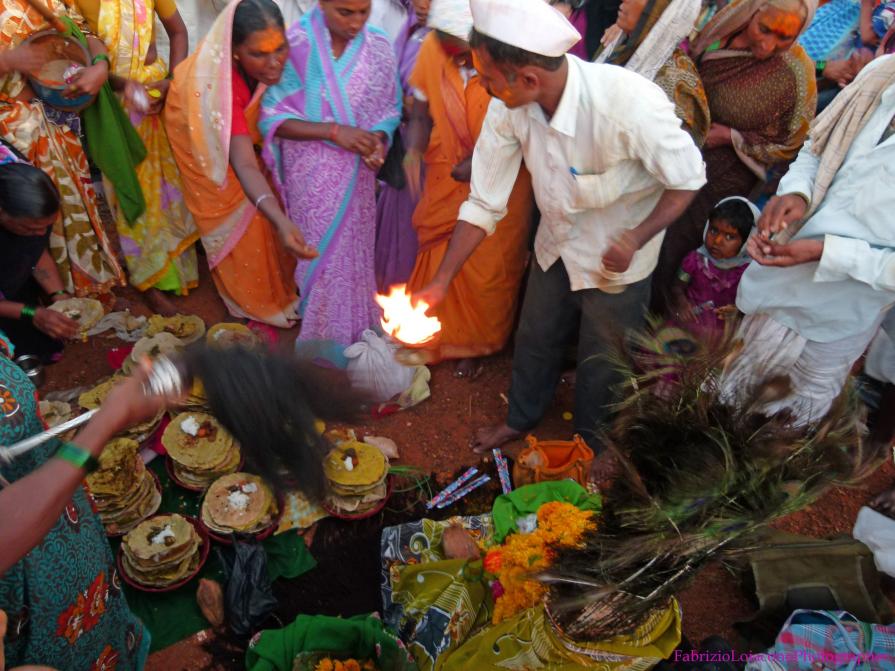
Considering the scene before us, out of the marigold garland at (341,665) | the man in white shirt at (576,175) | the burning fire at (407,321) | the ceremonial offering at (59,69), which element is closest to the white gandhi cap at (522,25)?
the man in white shirt at (576,175)

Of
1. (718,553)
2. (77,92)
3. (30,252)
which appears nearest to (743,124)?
(718,553)

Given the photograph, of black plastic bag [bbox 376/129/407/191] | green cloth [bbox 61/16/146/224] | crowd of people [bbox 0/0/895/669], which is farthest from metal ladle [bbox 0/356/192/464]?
green cloth [bbox 61/16/146/224]

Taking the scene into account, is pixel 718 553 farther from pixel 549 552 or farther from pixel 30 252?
pixel 30 252

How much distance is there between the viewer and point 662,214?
2.76 metres

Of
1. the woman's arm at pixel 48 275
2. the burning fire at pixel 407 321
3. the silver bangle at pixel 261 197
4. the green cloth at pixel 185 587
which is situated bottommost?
the green cloth at pixel 185 587

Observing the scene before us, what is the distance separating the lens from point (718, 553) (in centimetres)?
183

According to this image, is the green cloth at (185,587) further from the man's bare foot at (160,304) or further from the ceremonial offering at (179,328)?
the man's bare foot at (160,304)

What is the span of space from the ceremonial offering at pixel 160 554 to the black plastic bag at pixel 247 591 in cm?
17

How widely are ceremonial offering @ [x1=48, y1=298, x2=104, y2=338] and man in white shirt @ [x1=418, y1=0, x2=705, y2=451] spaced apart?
8.32 feet

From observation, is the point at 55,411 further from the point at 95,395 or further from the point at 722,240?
the point at 722,240

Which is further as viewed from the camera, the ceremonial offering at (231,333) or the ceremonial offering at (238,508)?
the ceremonial offering at (231,333)

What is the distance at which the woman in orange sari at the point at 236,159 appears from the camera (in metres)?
3.46

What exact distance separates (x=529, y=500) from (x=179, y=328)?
8.11 feet

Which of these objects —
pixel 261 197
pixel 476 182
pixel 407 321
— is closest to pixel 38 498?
pixel 407 321
